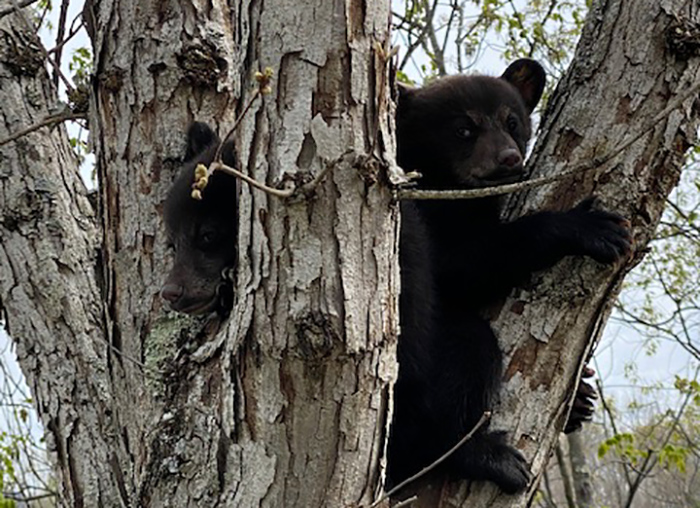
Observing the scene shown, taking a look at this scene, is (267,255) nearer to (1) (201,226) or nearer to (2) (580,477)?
(1) (201,226)

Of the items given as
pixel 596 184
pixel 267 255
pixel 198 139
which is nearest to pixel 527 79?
pixel 596 184

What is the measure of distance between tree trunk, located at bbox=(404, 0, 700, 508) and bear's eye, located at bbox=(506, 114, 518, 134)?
1.56 m

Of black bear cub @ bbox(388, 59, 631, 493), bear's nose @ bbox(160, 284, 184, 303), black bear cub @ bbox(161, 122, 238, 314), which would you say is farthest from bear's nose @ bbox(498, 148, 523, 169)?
bear's nose @ bbox(160, 284, 184, 303)

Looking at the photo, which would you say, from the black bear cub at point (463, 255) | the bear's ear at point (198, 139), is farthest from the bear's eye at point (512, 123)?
the bear's ear at point (198, 139)

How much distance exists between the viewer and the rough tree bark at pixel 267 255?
240 centimetres

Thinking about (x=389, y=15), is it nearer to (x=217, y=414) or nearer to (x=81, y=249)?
(x=217, y=414)

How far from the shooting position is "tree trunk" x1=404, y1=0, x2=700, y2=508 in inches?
142

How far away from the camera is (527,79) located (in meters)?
5.89

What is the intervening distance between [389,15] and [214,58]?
1.78 m

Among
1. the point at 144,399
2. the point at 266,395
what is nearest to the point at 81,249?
the point at 144,399

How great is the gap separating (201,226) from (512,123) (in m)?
2.25

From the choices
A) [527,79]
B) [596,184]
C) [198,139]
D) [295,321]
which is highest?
[527,79]

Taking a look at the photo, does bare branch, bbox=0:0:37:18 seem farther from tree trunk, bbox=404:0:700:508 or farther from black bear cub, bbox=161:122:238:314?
tree trunk, bbox=404:0:700:508

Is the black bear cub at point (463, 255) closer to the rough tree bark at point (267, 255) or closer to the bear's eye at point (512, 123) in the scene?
the bear's eye at point (512, 123)
